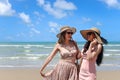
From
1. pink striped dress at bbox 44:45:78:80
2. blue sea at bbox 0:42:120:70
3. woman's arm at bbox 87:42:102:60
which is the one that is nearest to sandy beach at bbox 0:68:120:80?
blue sea at bbox 0:42:120:70

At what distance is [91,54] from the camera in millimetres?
5914

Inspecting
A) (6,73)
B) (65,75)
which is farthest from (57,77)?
(6,73)

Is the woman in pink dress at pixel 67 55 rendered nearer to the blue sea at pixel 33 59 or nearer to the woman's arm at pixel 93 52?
the woman's arm at pixel 93 52

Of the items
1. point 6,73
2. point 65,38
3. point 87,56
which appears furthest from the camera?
point 6,73

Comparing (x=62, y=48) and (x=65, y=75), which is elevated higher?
(x=62, y=48)

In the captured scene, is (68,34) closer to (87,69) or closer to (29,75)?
(87,69)

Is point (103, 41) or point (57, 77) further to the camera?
point (57, 77)

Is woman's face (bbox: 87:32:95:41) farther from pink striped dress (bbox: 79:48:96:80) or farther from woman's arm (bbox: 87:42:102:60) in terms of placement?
pink striped dress (bbox: 79:48:96:80)

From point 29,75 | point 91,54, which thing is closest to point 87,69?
point 91,54

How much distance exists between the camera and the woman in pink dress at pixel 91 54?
19.5 ft

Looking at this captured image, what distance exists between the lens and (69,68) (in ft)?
20.6

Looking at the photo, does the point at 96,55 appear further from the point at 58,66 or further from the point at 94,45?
the point at 58,66

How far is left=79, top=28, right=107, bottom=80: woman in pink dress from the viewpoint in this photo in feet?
19.5

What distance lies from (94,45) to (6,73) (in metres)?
8.83
